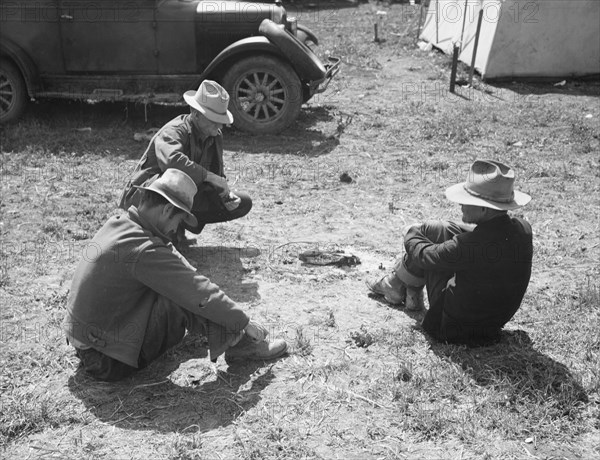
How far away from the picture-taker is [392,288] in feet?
17.3

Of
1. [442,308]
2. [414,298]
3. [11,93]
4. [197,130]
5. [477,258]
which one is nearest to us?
[477,258]

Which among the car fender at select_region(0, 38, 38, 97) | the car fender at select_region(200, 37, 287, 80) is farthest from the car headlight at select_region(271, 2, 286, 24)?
the car fender at select_region(0, 38, 38, 97)

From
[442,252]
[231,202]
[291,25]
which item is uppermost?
[291,25]

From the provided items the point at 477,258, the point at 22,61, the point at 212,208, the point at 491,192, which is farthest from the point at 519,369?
the point at 22,61

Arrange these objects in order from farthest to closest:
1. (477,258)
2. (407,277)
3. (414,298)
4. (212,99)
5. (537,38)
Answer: (537,38), (212,99), (414,298), (407,277), (477,258)

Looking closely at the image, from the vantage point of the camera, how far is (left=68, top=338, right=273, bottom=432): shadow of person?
4.10 m

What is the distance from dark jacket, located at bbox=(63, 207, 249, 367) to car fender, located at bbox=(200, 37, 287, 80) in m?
5.27

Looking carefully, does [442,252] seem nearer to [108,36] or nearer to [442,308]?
[442,308]


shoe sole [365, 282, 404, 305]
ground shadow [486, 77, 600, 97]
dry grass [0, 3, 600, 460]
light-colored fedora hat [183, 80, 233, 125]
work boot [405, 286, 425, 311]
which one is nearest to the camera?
dry grass [0, 3, 600, 460]

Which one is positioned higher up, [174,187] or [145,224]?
[174,187]

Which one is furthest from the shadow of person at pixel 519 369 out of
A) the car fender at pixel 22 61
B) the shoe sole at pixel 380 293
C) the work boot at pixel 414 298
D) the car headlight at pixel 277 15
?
the car fender at pixel 22 61

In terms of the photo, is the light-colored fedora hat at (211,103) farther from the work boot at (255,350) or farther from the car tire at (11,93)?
the car tire at (11,93)

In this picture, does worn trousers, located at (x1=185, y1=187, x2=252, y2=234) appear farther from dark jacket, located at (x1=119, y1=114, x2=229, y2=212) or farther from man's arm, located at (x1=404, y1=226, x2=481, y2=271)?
man's arm, located at (x1=404, y1=226, x2=481, y2=271)

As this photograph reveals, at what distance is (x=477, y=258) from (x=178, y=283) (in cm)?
170
